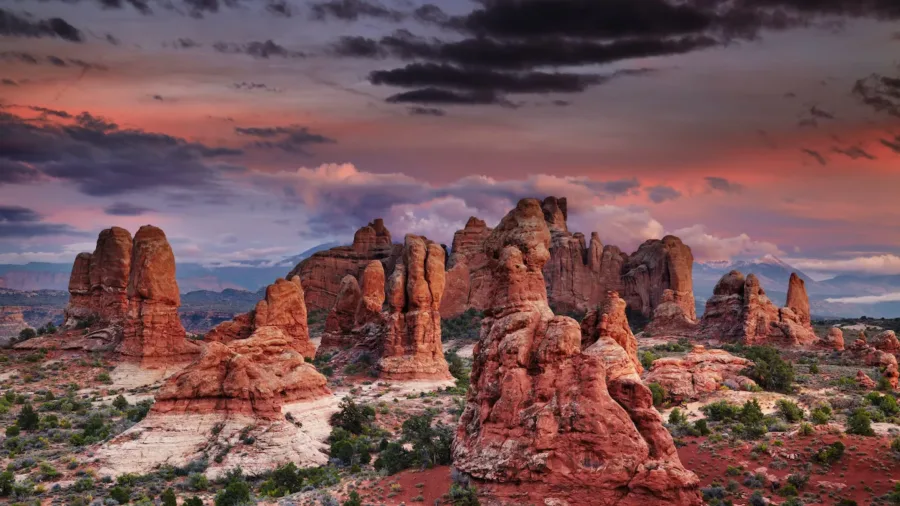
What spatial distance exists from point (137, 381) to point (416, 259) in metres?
28.4

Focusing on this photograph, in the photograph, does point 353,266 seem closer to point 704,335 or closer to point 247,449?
point 704,335

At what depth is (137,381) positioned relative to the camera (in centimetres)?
6612

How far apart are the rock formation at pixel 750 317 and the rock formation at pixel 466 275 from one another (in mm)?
41219

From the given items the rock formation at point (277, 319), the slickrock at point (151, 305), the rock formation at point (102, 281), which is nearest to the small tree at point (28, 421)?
the slickrock at point (151, 305)

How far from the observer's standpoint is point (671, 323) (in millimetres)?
98688

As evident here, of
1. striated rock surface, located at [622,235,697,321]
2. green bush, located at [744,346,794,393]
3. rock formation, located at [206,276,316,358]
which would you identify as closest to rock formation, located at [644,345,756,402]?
green bush, located at [744,346,794,393]

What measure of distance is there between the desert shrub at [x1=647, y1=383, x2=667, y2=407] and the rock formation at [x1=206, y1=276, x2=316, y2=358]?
3614 centimetres

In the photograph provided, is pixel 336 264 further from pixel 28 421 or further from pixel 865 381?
pixel 865 381

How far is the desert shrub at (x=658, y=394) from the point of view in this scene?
5156 centimetres

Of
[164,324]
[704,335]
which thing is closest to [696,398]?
[704,335]

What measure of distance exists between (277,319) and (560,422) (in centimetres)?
5165

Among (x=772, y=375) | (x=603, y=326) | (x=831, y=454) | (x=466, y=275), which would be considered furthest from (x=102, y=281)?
(x=831, y=454)

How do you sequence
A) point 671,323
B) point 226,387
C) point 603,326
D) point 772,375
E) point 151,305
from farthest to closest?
point 671,323
point 151,305
point 772,375
point 226,387
point 603,326

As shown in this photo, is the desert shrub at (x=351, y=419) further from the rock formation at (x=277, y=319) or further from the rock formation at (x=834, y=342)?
the rock formation at (x=834, y=342)
